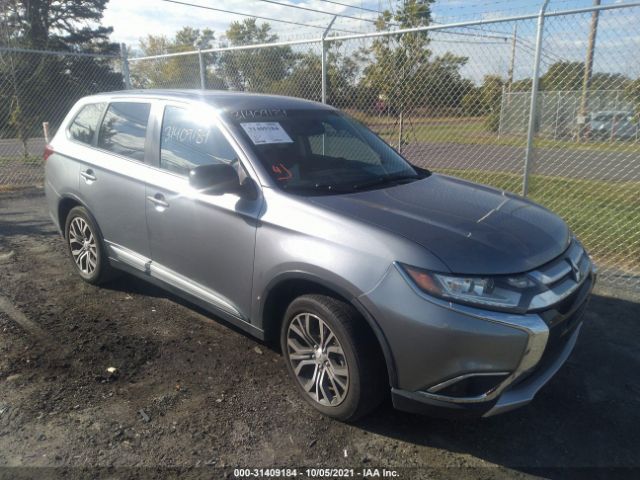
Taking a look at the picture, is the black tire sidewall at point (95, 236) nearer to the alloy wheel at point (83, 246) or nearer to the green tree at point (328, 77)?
the alloy wheel at point (83, 246)

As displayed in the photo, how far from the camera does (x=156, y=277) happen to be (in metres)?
3.85

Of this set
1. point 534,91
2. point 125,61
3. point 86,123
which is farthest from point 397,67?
point 125,61

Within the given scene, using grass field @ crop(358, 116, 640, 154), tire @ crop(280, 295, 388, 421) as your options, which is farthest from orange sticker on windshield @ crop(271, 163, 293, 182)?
grass field @ crop(358, 116, 640, 154)

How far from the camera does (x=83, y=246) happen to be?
4684 millimetres

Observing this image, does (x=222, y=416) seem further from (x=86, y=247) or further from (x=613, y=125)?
(x=613, y=125)

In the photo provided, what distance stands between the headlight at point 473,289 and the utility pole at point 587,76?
3.52 meters

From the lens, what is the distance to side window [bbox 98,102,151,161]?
13.0ft

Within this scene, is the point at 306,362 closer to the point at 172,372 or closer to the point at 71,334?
the point at 172,372

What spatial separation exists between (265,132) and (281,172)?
0.40 meters

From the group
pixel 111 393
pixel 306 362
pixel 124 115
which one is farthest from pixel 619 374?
pixel 124 115

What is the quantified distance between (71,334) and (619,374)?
405 cm

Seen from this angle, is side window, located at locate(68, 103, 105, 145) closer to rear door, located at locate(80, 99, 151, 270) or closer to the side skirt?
rear door, located at locate(80, 99, 151, 270)

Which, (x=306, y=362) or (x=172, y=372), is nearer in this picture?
(x=306, y=362)

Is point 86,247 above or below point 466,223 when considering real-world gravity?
below
